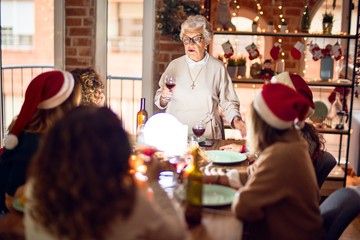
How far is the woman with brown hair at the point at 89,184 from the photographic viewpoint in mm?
1543

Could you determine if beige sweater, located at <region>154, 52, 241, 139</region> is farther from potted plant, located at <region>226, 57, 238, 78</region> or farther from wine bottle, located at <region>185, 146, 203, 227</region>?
wine bottle, located at <region>185, 146, 203, 227</region>

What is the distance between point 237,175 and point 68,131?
1.14 m

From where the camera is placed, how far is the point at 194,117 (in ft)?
12.5

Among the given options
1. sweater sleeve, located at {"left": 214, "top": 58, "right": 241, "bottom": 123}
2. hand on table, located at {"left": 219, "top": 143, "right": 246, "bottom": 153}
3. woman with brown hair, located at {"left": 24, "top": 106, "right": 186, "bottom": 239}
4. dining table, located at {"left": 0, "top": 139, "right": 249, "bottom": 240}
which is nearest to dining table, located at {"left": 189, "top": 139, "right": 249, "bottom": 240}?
dining table, located at {"left": 0, "top": 139, "right": 249, "bottom": 240}

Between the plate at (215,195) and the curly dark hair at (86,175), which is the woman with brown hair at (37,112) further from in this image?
the curly dark hair at (86,175)

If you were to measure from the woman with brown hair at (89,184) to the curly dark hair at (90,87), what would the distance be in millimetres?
1625

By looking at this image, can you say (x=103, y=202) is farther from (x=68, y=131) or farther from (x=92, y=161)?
(x=68, y=131)

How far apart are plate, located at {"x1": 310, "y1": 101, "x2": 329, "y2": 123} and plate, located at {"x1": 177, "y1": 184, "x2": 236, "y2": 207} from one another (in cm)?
265

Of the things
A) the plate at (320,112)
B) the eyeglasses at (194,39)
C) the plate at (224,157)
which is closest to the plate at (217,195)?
the plate at (224,157)

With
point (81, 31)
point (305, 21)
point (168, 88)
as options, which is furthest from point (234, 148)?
point (81, 31)

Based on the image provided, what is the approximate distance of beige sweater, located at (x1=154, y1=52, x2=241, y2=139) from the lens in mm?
3791

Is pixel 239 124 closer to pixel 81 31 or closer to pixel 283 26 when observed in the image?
pixel 283 26

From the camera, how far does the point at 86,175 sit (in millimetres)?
1536

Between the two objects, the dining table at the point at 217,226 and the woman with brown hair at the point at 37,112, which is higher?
the woman with brown hair at the point at 37,112
